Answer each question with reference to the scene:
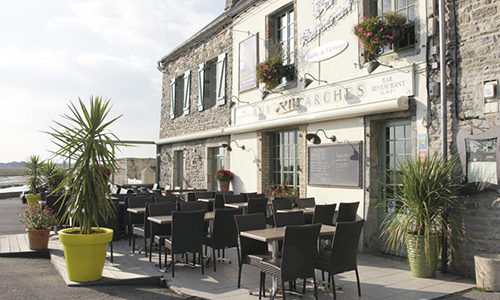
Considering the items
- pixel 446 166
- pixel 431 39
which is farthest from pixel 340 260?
pixel 431 39

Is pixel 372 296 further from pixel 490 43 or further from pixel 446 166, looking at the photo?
pixel 490 43

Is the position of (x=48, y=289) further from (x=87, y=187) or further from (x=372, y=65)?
(x=372, y=65)

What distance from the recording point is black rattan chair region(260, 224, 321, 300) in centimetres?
401

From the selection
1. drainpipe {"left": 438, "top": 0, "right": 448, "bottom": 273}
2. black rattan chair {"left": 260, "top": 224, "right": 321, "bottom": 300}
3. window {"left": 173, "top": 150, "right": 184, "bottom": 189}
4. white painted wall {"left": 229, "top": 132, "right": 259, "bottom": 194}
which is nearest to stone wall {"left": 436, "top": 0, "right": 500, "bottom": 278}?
drainpipe {"left": 438, "top": 0, "right": 448, "bottom": 273}

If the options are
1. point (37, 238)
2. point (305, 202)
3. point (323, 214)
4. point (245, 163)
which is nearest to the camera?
point (323, 214)

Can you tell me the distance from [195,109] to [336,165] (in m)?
6.59

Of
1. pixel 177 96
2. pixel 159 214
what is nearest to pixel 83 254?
pixel 159 214

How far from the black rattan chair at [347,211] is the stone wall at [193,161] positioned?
16.6ft

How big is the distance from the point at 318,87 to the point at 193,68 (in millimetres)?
6387

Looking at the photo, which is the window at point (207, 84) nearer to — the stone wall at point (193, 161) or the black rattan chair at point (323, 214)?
the stone wall at point (193, 161)

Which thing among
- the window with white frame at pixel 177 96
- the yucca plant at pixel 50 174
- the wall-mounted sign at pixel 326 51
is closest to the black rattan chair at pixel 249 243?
the wall-mounted sign at pixel 326 51

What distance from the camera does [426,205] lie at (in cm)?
522

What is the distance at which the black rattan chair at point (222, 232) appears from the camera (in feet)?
18.8

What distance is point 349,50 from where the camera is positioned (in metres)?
7.36
